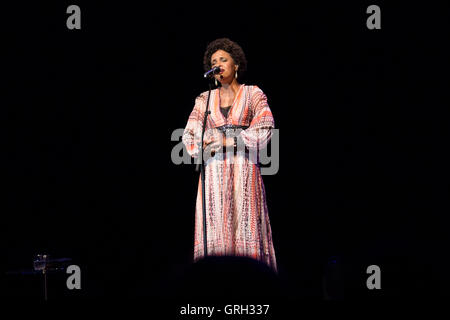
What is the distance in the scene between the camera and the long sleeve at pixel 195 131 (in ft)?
10.8

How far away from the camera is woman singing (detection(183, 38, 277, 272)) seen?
10.4 feet

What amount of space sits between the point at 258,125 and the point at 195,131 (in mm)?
432

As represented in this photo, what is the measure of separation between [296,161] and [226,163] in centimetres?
82

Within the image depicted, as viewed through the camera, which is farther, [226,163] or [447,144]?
[447,144]

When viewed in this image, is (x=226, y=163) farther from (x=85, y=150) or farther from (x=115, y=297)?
(x=115, y=297)

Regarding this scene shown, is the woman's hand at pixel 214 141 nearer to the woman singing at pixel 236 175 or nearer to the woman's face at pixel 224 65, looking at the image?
the woman singing at pixel 236 175

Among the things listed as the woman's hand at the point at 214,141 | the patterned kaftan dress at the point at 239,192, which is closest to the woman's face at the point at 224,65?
the patterned kaftan dress at the point at 239,192

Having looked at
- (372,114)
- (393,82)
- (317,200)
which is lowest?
(317,200)

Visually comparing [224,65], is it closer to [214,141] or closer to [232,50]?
[232,50]

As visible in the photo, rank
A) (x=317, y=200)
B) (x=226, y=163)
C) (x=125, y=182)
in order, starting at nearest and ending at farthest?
1. (x=226, y=163)
2. (x=317, y=200)
3. (x=125, y=182)

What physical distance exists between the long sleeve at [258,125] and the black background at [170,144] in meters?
Result: 0.51

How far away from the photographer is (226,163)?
10.7 ft
